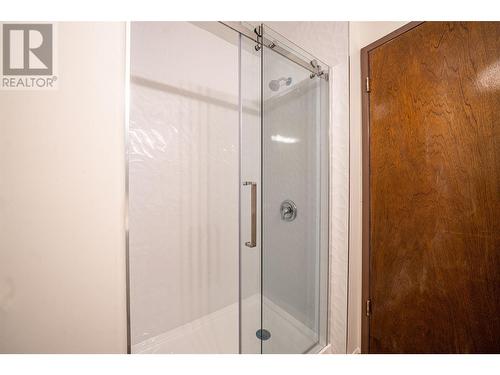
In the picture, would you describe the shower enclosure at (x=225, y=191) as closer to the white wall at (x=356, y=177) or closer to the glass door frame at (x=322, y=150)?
the glass door frame at (x=322, y=150)

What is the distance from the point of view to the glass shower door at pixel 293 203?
1065 mm

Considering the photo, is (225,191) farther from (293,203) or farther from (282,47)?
(282,47)

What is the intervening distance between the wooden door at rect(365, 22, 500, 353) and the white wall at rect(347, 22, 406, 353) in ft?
0.20

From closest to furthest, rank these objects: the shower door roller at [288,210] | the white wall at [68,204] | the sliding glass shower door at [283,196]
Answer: the white wall at [68,204]
the sliding glass shower door at [283,196]
the shower door roller at [288,210]

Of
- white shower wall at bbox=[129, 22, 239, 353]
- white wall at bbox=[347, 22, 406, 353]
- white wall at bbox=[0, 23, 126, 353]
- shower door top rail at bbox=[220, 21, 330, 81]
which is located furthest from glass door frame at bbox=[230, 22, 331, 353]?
white wall at bbox=[0, 23, 126, 353]

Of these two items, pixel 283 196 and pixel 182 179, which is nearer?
pixel 283 196

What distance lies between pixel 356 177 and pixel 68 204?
4.07 ft

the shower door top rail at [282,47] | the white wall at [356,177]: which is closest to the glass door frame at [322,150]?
the shower door top rail at [282,47]

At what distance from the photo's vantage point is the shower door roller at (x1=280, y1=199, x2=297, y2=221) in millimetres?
1163

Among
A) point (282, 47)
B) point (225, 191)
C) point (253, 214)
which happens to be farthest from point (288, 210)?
point (282, 47)

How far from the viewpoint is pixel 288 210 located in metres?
1.18

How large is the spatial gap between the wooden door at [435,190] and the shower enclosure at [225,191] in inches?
10.9

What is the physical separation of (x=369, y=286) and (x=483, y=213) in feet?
1.99
